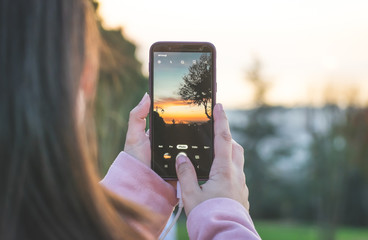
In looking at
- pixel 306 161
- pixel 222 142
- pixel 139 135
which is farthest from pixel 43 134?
pixel 306 161

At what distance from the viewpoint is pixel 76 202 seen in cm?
72

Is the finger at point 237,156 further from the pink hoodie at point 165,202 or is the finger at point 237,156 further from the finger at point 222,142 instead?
the pink hoodie at point 165,202

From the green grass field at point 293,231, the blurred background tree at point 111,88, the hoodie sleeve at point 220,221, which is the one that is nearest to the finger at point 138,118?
the hoodie sleeve at point 220,221

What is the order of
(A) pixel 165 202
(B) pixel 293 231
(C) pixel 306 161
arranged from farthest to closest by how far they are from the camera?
(B) pixel 293 231, (C) pixel 306 161, (A) pixel 165 202

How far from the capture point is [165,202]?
1142 millimetres

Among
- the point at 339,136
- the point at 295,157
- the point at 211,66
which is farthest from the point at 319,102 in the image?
the point at 211,66

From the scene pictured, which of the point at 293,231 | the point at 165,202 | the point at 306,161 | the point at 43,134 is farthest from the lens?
the point at 293,231

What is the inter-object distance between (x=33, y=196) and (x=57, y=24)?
0.23 meters

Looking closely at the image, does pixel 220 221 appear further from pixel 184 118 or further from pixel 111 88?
pixel 111 88

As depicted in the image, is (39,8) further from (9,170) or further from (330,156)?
(330,156)

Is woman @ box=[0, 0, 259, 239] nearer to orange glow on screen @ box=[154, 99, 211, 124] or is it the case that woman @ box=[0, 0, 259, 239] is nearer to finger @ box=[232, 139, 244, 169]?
finger @ box=[232, 139, 244, 169]

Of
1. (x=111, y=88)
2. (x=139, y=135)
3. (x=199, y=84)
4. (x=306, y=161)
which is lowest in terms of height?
(x=306, y=161)

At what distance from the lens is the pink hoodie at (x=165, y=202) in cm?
93

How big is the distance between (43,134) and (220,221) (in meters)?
0.36
